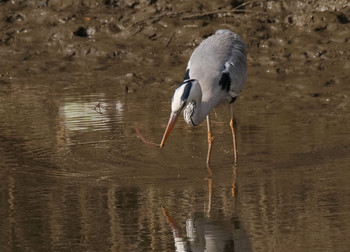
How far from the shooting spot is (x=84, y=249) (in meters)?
5.98

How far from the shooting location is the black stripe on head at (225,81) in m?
8.62

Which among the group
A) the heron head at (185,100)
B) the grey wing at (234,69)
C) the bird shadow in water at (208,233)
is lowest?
the bird shadow in water at (208,233)

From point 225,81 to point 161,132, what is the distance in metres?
1.22

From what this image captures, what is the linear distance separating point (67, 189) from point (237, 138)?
2386mm

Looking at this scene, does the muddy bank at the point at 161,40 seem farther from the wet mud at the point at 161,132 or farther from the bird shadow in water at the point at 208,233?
the bird shadow in water at the point at 208,233

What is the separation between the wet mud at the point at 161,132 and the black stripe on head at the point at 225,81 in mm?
626

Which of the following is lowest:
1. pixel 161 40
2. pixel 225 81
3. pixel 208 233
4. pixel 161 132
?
pixel 208 233

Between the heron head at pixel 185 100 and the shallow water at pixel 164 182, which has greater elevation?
the heron head at pixel 185 100

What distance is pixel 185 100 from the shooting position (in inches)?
307

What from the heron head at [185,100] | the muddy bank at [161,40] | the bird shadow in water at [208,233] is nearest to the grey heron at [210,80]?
the heron head at [185,100]

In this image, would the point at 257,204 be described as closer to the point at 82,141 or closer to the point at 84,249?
the point at 84,249

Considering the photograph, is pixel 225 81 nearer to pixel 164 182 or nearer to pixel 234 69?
pixel 234 69

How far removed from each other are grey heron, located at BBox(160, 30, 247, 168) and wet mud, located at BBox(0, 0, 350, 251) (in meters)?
0.49

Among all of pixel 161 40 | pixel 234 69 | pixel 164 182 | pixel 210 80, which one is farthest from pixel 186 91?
pixel 161 40
